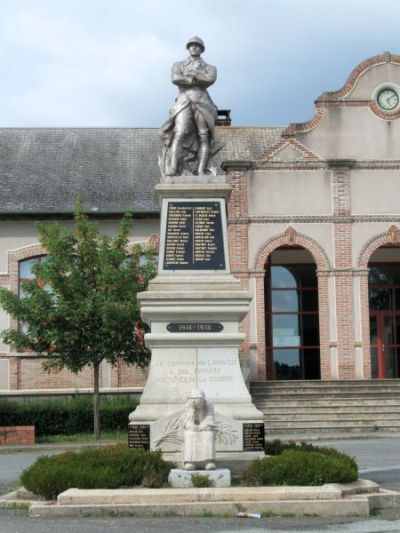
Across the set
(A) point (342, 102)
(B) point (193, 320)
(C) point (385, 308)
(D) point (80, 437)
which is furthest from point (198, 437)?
(C) point (385, 308)

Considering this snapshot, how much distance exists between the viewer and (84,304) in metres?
24.0

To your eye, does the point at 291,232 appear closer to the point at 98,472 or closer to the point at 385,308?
the point at 385,308

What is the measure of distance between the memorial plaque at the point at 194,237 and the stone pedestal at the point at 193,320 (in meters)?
0.01

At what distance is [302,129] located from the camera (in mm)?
30672

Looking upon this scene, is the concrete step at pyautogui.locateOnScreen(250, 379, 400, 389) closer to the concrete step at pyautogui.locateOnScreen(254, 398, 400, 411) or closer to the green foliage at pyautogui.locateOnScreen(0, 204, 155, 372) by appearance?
the concrete step at pyautogui.locateOnScreen(254, 398, 400, 411)

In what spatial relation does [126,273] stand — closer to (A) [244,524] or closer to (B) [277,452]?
(B) [277,452]

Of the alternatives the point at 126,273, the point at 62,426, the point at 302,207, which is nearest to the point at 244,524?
the point at 126,273

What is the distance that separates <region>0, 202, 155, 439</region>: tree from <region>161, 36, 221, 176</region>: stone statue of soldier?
10385mm

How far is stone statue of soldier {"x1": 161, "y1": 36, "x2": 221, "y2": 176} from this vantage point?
13.8 m

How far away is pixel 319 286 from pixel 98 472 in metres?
19.3

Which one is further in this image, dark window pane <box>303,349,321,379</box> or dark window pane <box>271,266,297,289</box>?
dark window pane <box>271,266,297,289</box>

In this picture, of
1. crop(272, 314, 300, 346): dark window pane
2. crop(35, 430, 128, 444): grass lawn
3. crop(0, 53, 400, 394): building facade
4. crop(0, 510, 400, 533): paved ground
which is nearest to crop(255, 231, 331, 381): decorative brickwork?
crop(0, 53, 400, 394): building facade

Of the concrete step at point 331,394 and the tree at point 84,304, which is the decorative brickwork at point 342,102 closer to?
the tree at point 84,304

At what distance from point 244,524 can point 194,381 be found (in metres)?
3.04
